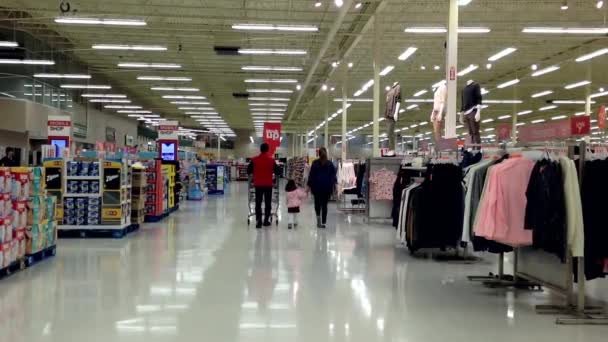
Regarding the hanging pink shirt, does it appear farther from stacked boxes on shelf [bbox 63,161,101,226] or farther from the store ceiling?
the store ceiling

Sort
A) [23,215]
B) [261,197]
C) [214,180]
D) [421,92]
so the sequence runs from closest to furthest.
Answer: [23,215] < [261,197] < [214,180] < [421,92]

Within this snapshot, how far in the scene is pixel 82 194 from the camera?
8.80m

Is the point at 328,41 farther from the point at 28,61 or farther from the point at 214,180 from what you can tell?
the point at 28,61

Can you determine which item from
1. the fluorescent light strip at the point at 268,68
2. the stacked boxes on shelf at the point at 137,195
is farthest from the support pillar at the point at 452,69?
the fluorescent light strip at the point at 268,68

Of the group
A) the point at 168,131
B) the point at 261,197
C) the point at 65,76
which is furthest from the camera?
the point at 65,76

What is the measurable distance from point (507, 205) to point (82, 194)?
268 inches

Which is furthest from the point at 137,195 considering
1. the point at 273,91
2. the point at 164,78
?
the point at 273,91

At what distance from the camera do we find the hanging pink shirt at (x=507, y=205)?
478 cm

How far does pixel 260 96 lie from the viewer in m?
28.7

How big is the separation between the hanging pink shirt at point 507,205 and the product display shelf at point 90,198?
6.23 m

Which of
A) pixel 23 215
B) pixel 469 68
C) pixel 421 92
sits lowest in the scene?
pixel 23 215

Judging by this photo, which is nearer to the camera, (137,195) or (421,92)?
(137,195)

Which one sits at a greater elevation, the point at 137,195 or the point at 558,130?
the point at 558,130

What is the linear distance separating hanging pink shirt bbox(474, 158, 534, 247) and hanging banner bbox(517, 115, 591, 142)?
10.2 inches
